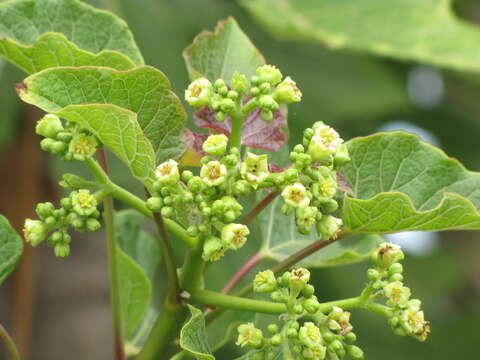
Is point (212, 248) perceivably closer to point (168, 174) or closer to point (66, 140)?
point (168, 174)

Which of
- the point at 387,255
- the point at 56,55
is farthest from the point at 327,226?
the point at 56,55

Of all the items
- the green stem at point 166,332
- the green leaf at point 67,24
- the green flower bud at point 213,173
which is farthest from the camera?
the green leaf at point 67,24

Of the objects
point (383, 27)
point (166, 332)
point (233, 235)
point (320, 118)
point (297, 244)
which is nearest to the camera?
point (233, 235)

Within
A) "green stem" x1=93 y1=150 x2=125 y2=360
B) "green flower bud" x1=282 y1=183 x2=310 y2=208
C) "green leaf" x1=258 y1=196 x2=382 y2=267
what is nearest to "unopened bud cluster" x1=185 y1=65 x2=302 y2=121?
"green flower bud" x1=282 y1=183 x2=310 y2=208

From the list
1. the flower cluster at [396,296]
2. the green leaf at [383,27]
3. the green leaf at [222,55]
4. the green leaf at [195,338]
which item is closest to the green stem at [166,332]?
the green leaf at [195,338]

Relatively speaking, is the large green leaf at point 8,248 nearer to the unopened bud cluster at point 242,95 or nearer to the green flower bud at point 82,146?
the green flower bud at point 82,146

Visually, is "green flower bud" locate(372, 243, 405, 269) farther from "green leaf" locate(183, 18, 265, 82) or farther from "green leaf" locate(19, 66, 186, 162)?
"green leaf" locate(183, 18, 265, 82)

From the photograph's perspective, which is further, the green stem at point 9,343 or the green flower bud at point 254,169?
the green stem at point 9,343

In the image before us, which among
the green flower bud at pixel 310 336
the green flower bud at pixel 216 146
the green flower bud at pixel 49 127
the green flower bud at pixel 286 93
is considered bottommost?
the green flower bud at pixel 310 336
